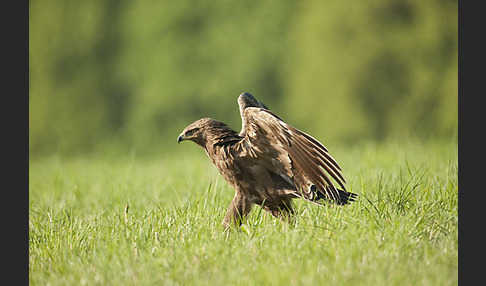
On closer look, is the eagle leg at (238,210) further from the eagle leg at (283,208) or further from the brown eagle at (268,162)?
the eagle leg at (283,208)

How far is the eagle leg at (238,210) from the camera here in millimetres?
4805

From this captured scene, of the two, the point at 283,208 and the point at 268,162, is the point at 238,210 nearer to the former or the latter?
the point at 283,208

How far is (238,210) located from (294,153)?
870mm

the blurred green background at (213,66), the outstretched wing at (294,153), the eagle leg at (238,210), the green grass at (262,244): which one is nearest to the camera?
the green grass at (262,244)

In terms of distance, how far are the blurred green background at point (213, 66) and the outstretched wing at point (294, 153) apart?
12.1 meters

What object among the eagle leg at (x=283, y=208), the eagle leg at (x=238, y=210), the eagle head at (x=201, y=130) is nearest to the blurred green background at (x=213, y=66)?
the eagle leg at (x=283, y=208)

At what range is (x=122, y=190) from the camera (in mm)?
7215

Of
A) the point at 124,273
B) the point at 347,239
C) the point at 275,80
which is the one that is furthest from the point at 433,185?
the point at 275,80

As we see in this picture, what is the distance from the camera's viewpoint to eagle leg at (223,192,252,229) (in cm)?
480

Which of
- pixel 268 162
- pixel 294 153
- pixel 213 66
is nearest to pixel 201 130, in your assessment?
pixel 268 162

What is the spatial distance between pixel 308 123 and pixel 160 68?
6.38 m

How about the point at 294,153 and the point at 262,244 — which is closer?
the point at 262,244

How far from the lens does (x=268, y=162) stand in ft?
15.1

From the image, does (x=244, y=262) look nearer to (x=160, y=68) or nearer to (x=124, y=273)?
(x=124, y=273)
